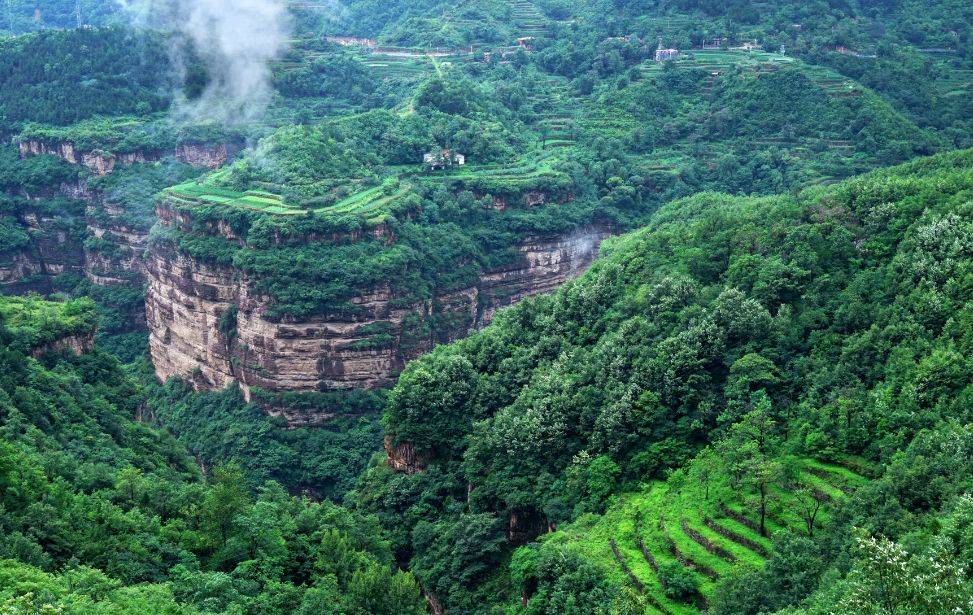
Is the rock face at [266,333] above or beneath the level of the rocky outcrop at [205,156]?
beneath

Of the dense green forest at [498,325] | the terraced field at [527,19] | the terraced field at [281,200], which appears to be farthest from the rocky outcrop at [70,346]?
the terraced field at [527,19]

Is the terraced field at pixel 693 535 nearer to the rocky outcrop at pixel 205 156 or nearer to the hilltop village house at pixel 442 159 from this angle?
the hilltop village house at pixel 442 159

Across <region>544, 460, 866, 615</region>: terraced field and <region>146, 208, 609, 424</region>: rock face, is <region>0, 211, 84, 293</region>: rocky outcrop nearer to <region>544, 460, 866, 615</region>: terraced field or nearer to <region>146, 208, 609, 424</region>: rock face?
<region>146, 208, 609, 424</region>: rock face

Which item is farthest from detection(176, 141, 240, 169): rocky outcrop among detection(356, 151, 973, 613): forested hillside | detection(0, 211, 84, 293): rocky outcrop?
detection(356, 151, 973, 613): forested hillside

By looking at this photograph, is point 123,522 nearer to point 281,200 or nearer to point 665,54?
point 281,200

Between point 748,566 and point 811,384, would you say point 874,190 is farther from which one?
point 748,566

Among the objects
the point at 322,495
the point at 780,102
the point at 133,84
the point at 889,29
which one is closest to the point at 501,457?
the point at 322,495

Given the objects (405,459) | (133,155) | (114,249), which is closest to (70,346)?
(405,459)
